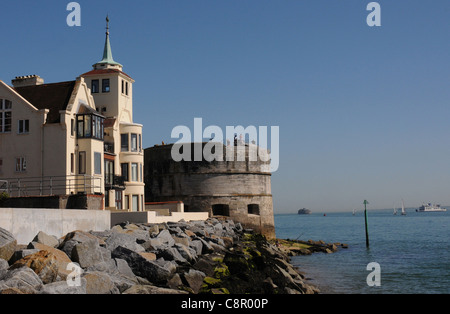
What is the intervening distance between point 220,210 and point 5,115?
18740mm

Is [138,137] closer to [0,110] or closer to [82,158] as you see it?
[82,158]

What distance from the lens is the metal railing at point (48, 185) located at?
28.6m

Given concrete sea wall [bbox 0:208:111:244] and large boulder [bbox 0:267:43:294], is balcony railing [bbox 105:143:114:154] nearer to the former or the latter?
concrete sea wall [bbox 0:208:111:244]

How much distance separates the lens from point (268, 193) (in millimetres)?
44938

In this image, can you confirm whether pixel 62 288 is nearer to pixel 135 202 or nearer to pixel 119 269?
pixel 119 269

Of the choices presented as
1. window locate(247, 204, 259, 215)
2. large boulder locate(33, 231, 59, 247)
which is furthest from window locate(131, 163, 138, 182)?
large boulder locate(33, 231, 59, 247)

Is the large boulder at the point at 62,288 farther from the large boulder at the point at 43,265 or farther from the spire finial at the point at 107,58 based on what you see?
the spire finial at the point at 107,58

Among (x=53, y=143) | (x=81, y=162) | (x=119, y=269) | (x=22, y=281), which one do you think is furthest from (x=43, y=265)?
(x=81, y=162)

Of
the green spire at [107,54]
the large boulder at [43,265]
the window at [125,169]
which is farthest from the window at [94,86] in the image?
the large boulder at [43,265]

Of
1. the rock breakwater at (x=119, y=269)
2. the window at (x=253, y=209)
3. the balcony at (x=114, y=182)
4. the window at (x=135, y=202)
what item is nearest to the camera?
the rock breakwater at (x=119, y=269)

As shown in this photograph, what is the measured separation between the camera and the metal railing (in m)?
28.6

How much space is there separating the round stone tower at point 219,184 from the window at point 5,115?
1490 centimetres

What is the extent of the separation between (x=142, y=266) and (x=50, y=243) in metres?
2.64
